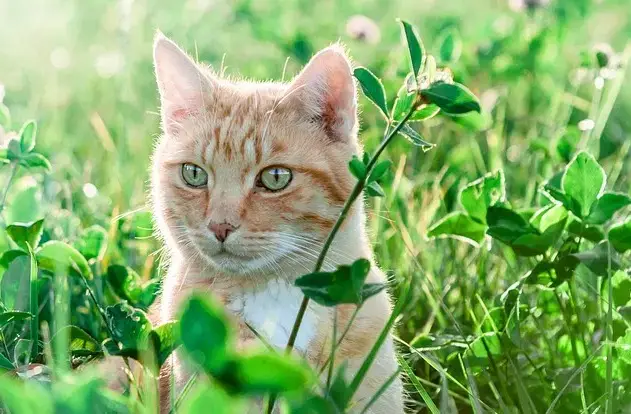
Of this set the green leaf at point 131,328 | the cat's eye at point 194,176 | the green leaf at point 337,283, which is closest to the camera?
the green leaf at point 337,283

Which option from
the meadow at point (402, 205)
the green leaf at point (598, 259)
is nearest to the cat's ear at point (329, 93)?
the meadow at point (402, 205)

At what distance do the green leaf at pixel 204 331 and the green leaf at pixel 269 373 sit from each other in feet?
0.06

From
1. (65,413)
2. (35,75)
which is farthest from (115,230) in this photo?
(35,75)

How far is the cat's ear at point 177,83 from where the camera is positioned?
1711 mm

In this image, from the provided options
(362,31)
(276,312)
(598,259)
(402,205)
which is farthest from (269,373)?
(362,31)

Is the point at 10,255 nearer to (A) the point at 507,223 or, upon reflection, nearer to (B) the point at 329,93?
(B) the point at 329,93

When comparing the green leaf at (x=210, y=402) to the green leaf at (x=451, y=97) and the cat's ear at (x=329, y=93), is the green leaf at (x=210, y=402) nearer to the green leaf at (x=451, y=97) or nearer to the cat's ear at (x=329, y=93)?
the green leaf at (x=451, y=97)

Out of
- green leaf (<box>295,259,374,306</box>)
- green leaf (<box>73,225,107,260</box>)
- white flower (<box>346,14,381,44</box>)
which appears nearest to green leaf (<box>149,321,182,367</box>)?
green leaf (<box>295,259,374,306</box>)

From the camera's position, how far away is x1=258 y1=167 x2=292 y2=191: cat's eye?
158 cm

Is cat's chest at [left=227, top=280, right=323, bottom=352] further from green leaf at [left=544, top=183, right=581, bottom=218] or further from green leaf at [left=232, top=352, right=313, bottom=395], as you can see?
green leaf at [left=232, top=352, right=313, bottom=395]

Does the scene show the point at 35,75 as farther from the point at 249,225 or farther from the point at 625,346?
the point at 625,346

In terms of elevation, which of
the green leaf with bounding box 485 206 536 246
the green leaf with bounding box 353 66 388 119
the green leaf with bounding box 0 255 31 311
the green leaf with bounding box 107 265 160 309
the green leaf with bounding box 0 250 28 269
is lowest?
the green leaf with bounding box 107 265 160 309

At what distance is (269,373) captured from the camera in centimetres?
72

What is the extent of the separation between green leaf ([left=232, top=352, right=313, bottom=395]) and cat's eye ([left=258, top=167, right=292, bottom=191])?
839mm
